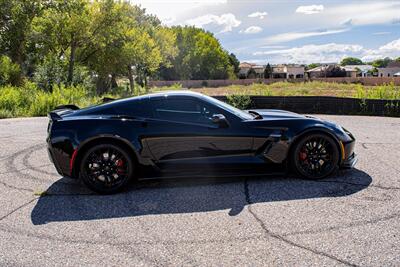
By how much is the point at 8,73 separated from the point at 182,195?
21.5 m

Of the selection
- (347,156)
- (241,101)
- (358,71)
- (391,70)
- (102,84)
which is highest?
(358,71)

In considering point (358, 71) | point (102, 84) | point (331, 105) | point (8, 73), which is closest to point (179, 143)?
point (331, 105)

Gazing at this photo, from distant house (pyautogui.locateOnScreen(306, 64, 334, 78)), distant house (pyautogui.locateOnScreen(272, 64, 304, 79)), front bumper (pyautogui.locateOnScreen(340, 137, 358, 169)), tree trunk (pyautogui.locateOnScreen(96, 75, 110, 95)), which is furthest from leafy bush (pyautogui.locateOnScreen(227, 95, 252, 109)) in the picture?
distant house (pyautogui.locateOnScreen(272, 64, 304, 79))

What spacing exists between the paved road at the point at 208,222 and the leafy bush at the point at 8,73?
18.6 m

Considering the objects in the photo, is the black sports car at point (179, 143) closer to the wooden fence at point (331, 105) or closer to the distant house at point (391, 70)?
the wooden fence at point (331, 105)

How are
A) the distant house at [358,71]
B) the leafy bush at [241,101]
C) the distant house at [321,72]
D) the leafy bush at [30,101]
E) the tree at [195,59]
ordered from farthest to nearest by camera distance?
the distant house at [358,71] < the distant house at [321,72] < the tree at [195,59] < the leafy bush at [30,101] < the leafy bush at [241,101]

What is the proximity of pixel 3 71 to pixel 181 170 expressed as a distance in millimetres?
21264

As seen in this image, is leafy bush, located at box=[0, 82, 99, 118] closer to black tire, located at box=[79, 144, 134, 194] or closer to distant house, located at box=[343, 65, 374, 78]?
black tire, located at box=[79, 144, 134, 194]

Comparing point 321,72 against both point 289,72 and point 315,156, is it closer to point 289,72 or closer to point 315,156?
point 289,72

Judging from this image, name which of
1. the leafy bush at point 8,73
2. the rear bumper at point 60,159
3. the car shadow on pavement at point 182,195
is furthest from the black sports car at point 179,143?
the leafy bush at point 8,73

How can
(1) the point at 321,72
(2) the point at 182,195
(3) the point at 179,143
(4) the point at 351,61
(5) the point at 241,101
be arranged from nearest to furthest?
(2) the point at 182,195 < (3) the point at 179,143 < (5) the point at 241,101 < (1) the point at 321,72 < (4) the point at 351,61

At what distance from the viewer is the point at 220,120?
486 centimetres

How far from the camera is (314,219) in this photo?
153 inches

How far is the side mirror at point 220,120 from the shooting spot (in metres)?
4.86
